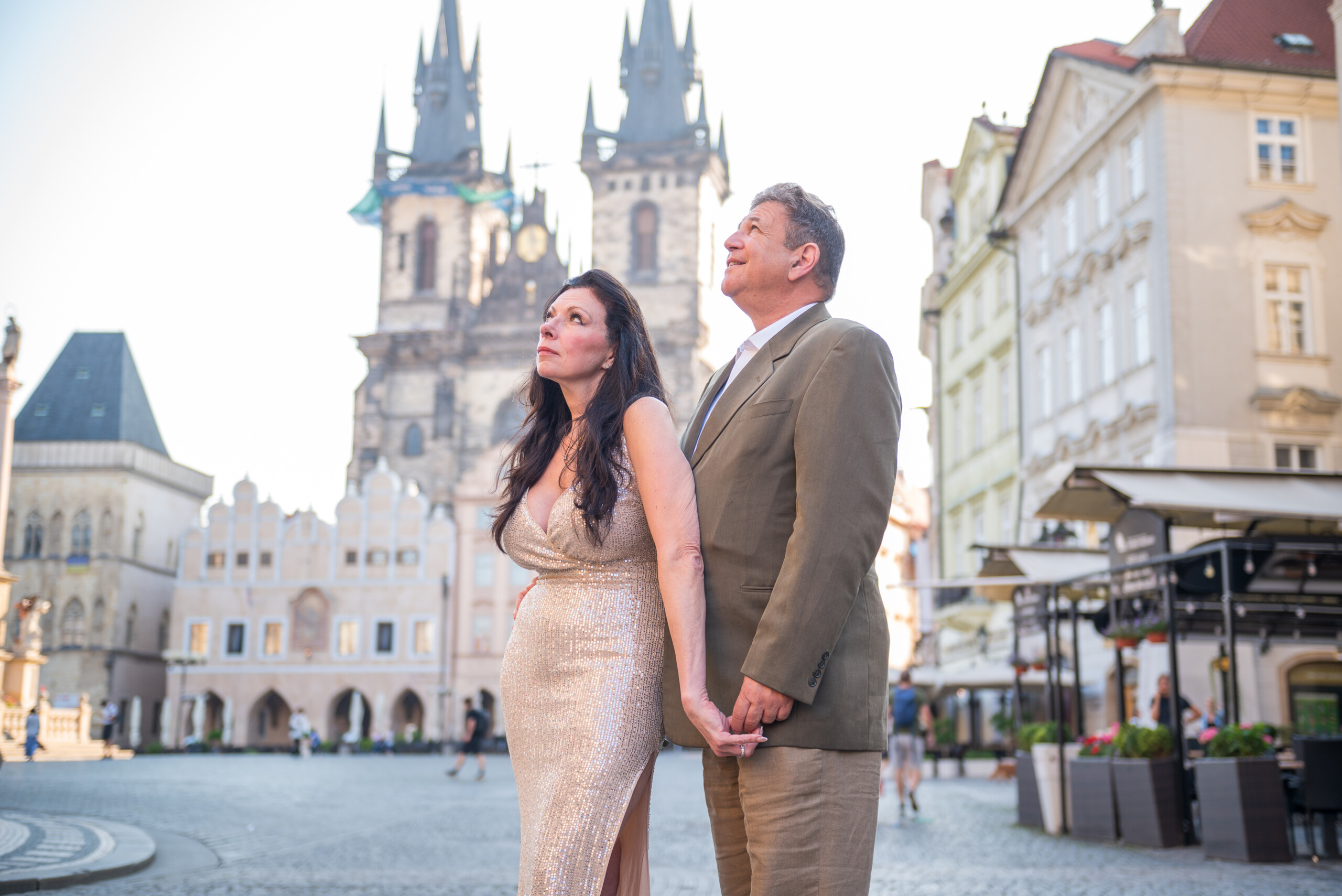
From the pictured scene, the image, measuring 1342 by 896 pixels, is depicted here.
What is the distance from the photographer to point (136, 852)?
9.71m

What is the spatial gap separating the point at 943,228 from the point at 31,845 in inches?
1327

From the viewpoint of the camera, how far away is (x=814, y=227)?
3.42 meters

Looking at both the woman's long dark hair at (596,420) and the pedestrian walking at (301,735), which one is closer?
the woman's long dark hair at (596,420)

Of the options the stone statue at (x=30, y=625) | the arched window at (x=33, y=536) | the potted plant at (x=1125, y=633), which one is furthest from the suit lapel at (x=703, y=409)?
the arched window at (x=33, y=536)

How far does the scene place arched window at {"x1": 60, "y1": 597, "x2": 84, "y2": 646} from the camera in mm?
69000

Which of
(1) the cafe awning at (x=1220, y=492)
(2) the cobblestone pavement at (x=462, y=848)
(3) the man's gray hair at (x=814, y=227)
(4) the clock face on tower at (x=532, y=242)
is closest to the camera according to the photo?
(3) the man's gray hair at (x=814, y=227)

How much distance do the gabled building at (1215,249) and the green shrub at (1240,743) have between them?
12.8 m

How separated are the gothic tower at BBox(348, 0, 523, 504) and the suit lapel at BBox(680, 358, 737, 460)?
71.4 m

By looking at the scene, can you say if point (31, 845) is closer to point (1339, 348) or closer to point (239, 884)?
point (239, 884)

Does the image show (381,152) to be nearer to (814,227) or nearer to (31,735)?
(31,735)

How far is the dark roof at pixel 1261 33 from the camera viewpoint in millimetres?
24938

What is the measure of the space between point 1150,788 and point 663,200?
70.3 metres

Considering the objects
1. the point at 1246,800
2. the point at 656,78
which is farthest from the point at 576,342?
the point at 656,78

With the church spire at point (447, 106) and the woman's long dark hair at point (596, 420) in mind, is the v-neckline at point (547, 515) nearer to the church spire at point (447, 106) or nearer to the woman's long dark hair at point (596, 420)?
the woman's long dark hair at point (596, 420)
